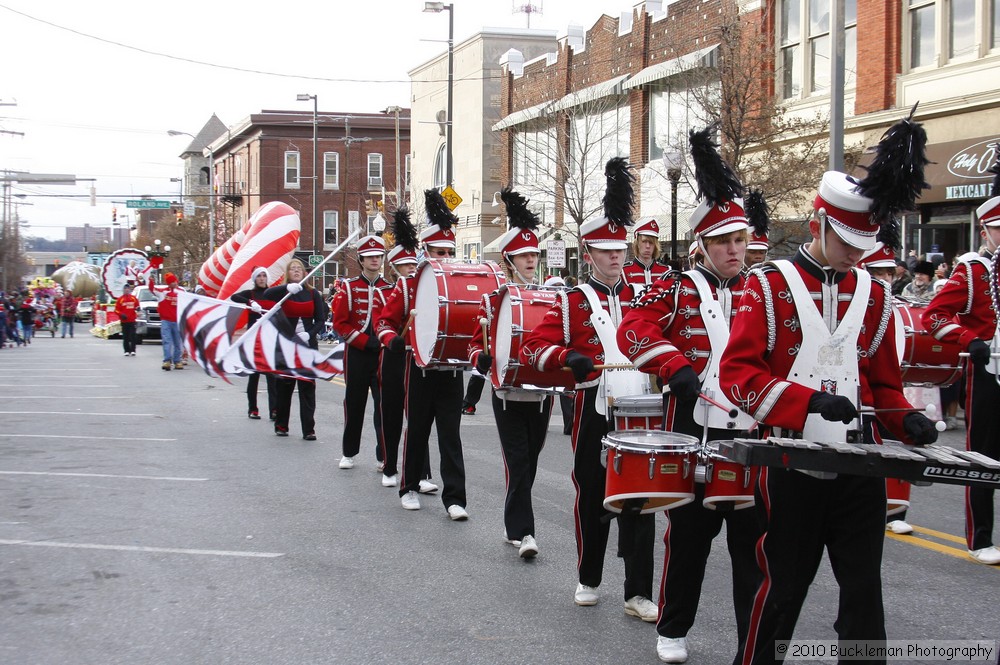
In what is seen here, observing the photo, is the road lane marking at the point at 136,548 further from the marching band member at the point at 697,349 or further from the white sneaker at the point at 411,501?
the marching band member at the point at 697,349

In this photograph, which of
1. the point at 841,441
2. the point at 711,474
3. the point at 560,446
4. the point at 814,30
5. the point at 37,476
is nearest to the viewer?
the point at 841,441

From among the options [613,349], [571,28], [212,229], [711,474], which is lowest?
[711,474]

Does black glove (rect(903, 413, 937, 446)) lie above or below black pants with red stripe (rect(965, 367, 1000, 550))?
A: above

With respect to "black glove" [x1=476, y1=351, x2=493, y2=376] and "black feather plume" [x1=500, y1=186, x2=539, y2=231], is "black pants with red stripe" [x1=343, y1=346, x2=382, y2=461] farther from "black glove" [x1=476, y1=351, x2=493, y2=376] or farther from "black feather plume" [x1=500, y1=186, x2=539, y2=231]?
"black glove" [x1=476, y1=351, x2=493, y2=376]

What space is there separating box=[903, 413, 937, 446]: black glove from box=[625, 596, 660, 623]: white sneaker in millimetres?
2089

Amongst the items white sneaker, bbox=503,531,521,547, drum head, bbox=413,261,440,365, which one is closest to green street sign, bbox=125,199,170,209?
drum head, bbox=413,261,440,365

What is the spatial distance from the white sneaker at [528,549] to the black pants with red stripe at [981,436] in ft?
9.17

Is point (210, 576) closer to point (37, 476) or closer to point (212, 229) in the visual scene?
point (37, 476)

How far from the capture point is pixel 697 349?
16.9 feet

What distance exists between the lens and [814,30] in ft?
79.8

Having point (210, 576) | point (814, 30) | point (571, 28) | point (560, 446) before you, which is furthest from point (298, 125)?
point (210, 576)

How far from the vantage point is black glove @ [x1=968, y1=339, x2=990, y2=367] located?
22.3ft

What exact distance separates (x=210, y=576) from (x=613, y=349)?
289 centimetres

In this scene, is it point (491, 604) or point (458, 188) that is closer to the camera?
point (491, 604)
